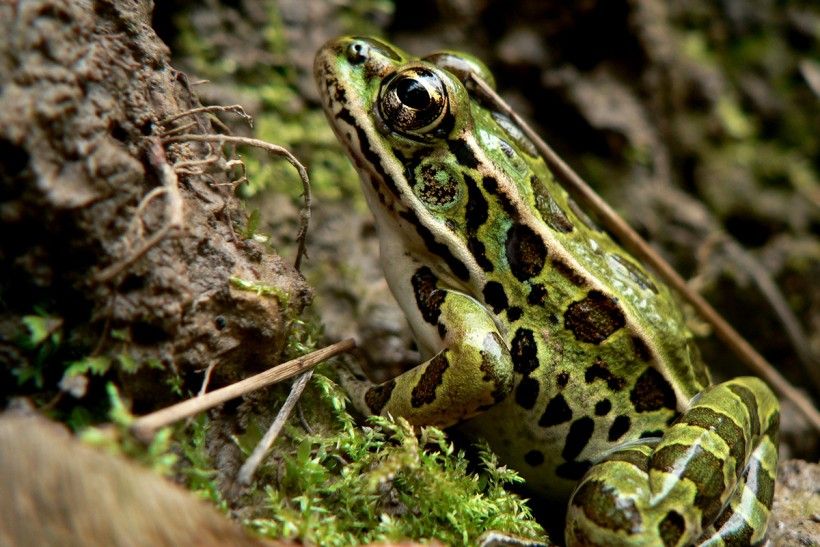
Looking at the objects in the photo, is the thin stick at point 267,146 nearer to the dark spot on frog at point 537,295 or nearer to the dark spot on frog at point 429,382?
the dark spot on frog at point 429,382

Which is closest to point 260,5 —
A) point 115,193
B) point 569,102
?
point 569,102

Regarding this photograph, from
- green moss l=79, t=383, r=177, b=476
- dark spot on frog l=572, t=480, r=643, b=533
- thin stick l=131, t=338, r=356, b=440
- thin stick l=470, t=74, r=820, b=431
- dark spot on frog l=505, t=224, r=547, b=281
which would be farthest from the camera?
thin stick l=470, t=74, r=820, b=431

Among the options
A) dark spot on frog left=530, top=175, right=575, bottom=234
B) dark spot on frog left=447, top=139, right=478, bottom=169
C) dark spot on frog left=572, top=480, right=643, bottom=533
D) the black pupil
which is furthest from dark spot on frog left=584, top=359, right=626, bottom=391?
the black pupil

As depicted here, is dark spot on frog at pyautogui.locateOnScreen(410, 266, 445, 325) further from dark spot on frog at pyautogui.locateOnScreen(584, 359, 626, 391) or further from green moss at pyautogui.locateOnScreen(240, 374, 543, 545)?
dark spot on frog at pyautogui.locateOnScreen(584, 359, 626, 391)

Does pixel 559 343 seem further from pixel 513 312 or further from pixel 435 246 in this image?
pixel 435 246

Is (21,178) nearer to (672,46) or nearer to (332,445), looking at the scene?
(332,445)

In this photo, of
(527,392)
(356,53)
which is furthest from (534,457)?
(356,53)
